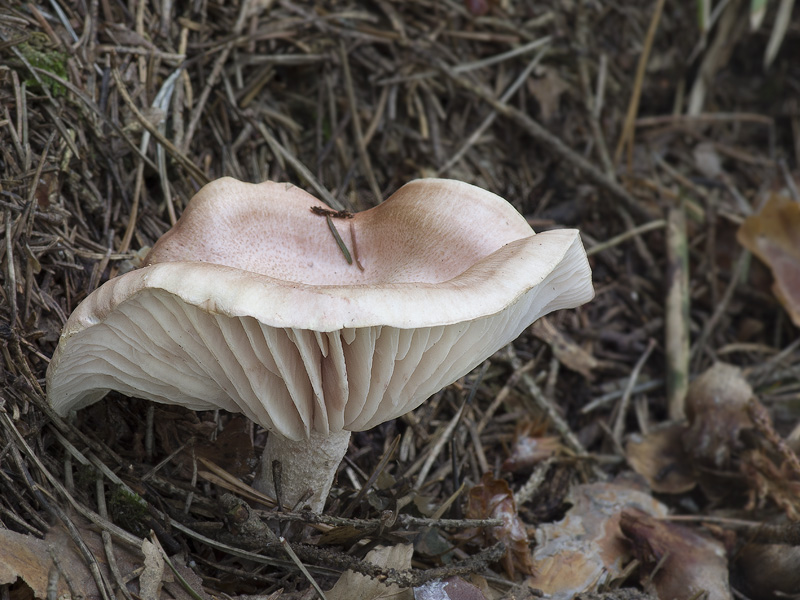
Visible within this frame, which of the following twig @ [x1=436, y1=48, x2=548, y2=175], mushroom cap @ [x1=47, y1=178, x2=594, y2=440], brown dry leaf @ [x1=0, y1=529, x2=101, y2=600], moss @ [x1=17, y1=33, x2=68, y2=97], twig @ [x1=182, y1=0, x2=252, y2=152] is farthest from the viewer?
twig @ [x1=436, y1=48, x2=548, y2=175]

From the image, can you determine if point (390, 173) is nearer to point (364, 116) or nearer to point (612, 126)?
point (364, 116)

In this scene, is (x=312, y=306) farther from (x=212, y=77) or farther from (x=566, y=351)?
(x=566, y=351)

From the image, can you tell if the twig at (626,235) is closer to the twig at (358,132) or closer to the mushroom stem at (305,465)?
the twig at (358,132)

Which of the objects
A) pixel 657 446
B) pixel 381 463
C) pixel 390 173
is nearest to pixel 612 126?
pixel 390 173

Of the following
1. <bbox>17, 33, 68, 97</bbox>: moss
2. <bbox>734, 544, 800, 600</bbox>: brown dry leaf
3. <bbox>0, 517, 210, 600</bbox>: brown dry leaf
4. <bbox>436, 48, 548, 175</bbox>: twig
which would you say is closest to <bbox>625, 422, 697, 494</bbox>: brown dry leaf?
<bbox>734, 544, 800, 600</bbox>: brown dry leaf

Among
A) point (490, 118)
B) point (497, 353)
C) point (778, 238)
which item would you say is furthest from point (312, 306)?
point (778, 238)

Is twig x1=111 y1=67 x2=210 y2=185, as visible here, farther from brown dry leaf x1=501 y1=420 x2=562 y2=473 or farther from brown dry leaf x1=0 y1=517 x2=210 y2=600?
brown dry leaf x1=501 y1=420 x2=562 y2=473

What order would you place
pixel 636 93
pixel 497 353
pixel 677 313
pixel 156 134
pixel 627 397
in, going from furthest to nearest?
1. pixel 636 93
2. pixel 677 313
3. pixel 627 397
4. pixel 497 353
5. pixel 156 134
